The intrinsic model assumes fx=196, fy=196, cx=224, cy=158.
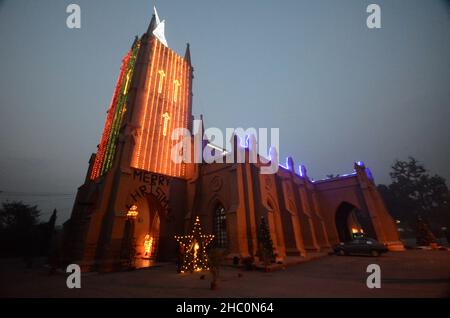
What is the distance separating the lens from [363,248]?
704 inches

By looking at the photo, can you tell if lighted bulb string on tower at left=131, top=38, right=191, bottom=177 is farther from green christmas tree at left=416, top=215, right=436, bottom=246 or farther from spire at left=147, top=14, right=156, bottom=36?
green christmas tree at left=416, top=215, right=436, bottom=246

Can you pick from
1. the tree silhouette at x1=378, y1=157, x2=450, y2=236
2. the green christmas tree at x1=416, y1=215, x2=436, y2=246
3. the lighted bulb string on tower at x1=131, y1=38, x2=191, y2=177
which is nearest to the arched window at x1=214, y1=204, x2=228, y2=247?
the lighted bulb string on tower at x1=131, y1=38, x2=191, y2=177

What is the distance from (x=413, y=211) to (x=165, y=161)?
1994 inches

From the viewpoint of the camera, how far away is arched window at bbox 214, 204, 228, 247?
691 inches

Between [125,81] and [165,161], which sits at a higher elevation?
[125,81]

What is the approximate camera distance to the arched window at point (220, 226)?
57.6ft

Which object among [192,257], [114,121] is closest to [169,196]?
[192,257]

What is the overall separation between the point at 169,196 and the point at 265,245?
9982mm

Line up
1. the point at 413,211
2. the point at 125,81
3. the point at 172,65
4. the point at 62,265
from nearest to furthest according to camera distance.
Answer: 1. the point at 62,265
2. the point at 125,81
3. the point at 172,65
4. the point at 413,211

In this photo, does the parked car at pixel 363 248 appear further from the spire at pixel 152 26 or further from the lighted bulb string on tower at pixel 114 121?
the spire at pixel 152 26

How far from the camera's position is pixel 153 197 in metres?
18.2

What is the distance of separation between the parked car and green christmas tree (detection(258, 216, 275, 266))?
10.6m
